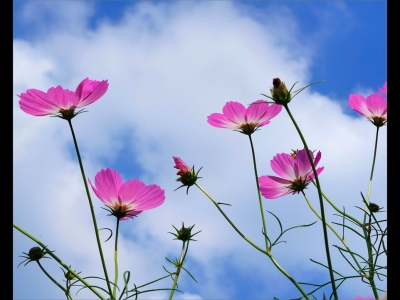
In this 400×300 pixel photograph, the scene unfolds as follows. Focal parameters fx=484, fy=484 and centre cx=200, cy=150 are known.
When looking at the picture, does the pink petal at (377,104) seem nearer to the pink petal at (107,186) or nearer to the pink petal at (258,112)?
the pink petal at (258,112)

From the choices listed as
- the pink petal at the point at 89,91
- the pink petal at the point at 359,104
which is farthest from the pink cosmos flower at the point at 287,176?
the pink petal at the point at 89,91

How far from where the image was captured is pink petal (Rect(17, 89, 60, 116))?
0.58 m

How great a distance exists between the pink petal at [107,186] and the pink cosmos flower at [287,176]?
0.64 ft

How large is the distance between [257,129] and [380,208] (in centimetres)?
21

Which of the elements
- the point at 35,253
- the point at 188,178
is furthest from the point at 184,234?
the point at 35,253

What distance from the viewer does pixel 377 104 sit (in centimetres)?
69

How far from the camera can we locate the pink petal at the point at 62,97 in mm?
573

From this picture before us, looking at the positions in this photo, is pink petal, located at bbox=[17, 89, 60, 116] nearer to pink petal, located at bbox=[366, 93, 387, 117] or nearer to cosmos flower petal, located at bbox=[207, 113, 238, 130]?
cosmos flower petal, located at bbox=[207, 113, 238, 130]

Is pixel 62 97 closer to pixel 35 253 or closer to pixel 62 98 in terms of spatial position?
pixel 62 98

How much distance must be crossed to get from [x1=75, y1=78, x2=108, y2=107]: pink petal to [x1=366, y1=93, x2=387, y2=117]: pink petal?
1.23ft

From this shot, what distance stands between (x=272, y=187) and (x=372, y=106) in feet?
0.61
